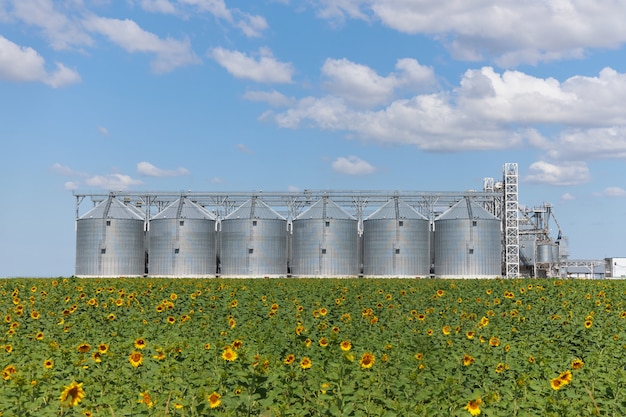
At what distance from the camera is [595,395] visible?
11227 millimetres

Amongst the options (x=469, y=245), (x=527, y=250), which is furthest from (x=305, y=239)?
(x=527, y=250)

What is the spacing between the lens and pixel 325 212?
210 feet

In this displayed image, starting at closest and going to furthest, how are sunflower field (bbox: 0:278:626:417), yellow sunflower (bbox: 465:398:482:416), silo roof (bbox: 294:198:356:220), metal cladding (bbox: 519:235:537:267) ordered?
1. yellow sunflower (bbox: 465:398:482:416)
2. sunflower field (bbox: 0:278:626:417)
3. silo roof (bbox: 294:198:356:220)
4. metal cladding (bbox: 519:235:537:267)

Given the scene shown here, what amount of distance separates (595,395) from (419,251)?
52.2m

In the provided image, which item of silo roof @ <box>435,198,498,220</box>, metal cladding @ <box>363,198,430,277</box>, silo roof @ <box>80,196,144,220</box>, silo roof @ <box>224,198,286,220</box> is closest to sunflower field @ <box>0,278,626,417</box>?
metal cladding @ <box>363,198,430,277</box>

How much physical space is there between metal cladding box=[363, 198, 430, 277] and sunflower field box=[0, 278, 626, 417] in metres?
37.5

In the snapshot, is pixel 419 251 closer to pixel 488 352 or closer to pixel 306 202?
pixel 306 202

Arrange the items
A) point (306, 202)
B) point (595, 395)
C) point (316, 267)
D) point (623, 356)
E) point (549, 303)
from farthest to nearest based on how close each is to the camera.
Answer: point (306, 202) → point (316, 267) → point (549, 303) → point (623, 356) → point (595, 395)

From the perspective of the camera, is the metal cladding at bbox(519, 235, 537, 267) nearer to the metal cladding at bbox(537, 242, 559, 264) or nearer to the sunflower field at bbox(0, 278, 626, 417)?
the metal cladding at bbox(537, 242, 559, 264)

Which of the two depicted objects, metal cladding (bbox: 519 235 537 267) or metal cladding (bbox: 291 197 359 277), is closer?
metal cladding (bbox: 291 197 359 277)

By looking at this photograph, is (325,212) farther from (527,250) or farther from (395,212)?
(527,250)

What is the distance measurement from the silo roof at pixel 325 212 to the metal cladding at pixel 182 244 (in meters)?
9.92

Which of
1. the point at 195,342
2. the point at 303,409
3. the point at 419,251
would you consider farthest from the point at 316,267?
the point at 303,409

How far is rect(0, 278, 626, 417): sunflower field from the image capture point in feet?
30.0
